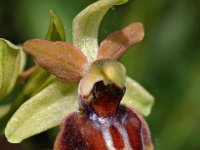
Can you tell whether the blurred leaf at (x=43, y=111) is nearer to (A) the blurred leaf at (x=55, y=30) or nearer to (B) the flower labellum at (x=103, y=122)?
(B) the flower labellum at (x=103, y=122)

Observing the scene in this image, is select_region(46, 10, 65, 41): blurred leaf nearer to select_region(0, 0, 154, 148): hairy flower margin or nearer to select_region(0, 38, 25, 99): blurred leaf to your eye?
select_region(0, 0, 154, 148): hairy flower margin

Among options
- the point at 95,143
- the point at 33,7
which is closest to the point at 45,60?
the point at 95,143

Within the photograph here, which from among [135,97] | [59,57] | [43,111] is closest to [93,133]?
[43,111]

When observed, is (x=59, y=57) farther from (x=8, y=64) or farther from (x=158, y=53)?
(x=158, y=53)

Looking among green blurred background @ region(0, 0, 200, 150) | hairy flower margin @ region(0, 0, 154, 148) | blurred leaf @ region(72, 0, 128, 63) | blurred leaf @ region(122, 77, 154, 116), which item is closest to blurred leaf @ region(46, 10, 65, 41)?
hairy flower margin @ region(0, 0, 154, 148)

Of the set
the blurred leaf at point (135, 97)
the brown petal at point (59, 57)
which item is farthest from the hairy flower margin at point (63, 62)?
the blurred leaf at point (135, 97)

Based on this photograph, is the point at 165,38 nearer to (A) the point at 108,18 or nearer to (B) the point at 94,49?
(A) the point at 108,18
